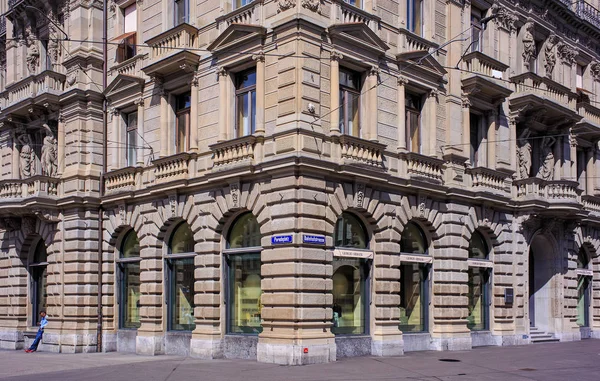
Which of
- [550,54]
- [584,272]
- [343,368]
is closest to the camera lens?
[343,368]

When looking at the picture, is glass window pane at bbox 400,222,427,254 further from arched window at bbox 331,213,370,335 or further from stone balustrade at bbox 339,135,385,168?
stone balustrade at bbox 339,135,385,168

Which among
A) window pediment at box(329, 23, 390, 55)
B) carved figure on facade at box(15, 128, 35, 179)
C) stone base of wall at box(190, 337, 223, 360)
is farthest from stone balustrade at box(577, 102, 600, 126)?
carved figure on facade at box(15, 128, 35, 179)

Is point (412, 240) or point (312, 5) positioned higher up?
point (312, 5)

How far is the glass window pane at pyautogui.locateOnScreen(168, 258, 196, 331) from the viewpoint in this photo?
Result: 26.2 metres

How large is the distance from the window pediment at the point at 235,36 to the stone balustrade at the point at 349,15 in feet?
7.77

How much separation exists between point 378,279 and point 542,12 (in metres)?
17.5

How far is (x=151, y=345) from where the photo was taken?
2652 centimetres

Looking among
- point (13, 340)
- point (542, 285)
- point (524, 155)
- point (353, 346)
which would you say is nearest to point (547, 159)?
point (524, 155)

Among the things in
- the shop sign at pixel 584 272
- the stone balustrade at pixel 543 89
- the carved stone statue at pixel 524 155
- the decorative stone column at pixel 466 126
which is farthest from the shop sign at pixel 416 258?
the shop sign at pixel 584 272

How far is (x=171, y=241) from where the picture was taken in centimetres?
2730

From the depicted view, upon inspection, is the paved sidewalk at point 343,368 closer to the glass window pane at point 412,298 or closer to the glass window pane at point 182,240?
the glass window pane at point 412,298

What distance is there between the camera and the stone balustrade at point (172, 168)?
83.9 feet

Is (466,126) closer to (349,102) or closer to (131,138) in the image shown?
(349,102)

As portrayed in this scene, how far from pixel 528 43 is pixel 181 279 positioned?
61.6 feet
